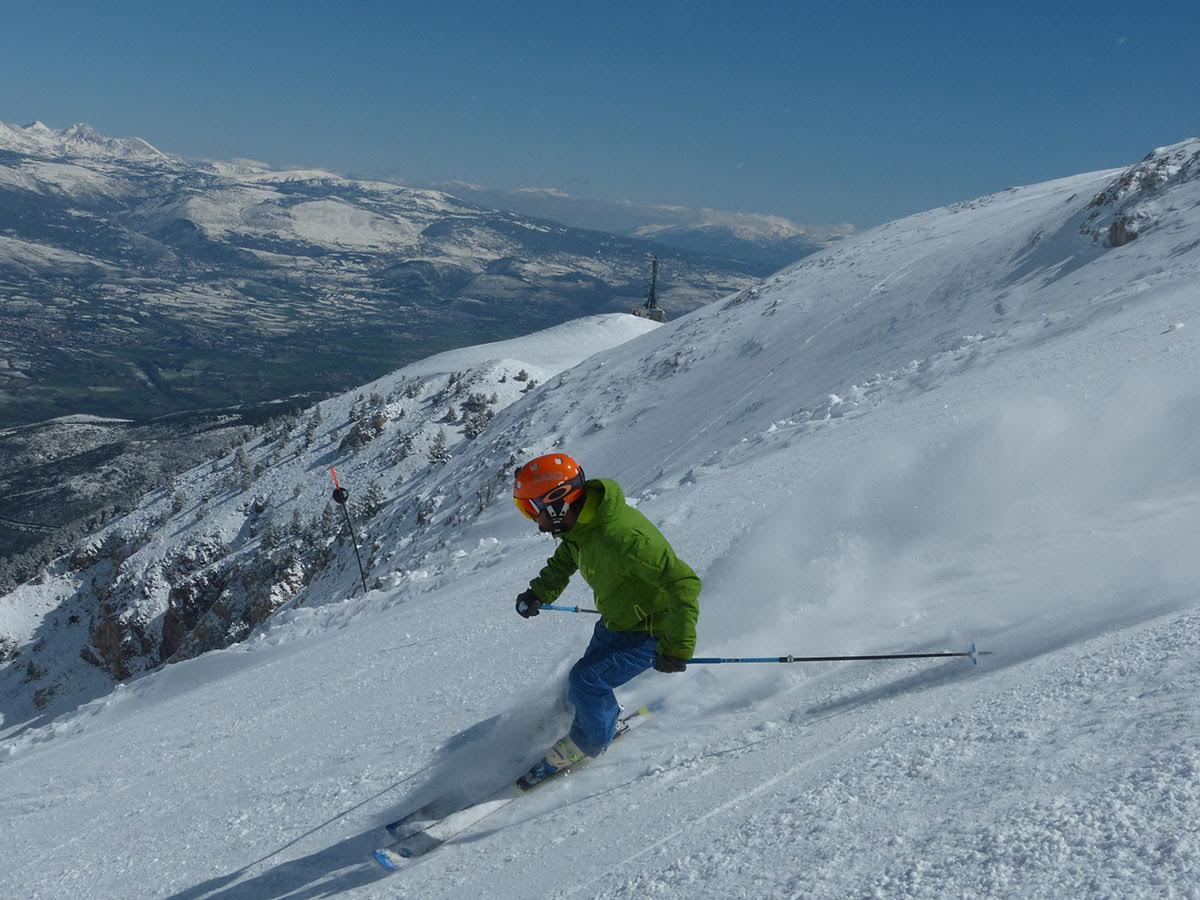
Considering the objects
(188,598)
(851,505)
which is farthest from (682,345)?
(851,505)

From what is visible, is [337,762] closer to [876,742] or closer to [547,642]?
[547,642]

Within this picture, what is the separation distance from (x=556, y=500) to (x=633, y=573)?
68cm

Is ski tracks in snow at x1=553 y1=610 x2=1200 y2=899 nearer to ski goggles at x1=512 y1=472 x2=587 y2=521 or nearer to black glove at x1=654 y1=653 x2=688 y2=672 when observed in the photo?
black glove at x1=654 y1=653 x2=688 y2=672

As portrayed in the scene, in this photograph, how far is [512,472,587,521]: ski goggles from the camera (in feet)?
17.4

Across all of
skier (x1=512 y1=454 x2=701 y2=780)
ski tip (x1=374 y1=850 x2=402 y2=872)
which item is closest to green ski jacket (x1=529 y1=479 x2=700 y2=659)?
skier (x1=512 y1=454 x2=701 y2=780)

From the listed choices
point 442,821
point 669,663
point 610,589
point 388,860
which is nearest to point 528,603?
point 610,589

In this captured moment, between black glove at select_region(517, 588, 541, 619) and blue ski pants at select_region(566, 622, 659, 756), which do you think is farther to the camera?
black glove at select_region(517, 588, 541, 619)

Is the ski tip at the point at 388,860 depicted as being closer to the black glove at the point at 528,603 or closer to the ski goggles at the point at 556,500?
the black glove at the point at 528,603

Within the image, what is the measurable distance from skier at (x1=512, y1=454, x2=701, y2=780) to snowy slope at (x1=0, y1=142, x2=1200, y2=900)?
0.32 meters

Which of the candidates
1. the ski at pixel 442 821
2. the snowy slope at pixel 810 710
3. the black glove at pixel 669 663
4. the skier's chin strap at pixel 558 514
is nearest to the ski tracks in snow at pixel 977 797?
the snowy slope at pixel 810 710

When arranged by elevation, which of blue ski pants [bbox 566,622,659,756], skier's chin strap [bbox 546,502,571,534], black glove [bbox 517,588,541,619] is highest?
skier's chin strap [bbox 546,502,571,534]

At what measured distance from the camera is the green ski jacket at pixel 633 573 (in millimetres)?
5172

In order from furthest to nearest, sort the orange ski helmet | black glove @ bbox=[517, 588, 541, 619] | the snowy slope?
black glove @ bbox=[517, 588, 541, 619] → the orange ski helmet → the snowy slope

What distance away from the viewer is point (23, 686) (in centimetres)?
4197
